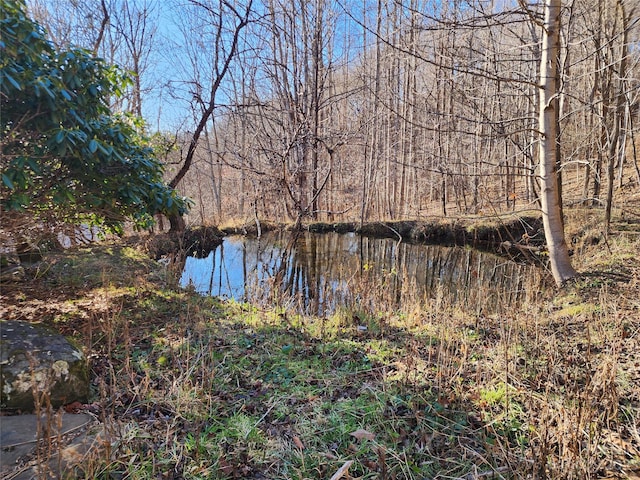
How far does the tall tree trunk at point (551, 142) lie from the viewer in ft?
10.6

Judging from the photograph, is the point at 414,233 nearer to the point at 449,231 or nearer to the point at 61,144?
the point at 449,231

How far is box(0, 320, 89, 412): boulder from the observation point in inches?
76.2

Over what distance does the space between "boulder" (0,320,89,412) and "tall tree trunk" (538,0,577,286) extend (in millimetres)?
4434

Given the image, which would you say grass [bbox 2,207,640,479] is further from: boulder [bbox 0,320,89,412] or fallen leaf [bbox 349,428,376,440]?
boulder [bbox 0,320,89,412]

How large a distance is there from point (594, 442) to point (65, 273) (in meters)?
5.54

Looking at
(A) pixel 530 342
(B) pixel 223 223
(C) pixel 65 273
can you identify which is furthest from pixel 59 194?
(B) pixel 223 223

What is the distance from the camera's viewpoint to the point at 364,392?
7.41 feet

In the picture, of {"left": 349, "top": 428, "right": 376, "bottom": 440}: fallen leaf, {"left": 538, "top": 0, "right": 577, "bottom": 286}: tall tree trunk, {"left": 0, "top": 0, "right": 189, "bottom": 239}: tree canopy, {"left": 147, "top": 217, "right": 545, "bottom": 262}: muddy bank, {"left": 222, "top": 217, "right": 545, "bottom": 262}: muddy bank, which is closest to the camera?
{"left": 349, "top": 428, "right": 376, "bottom": 440}: fallen leaf

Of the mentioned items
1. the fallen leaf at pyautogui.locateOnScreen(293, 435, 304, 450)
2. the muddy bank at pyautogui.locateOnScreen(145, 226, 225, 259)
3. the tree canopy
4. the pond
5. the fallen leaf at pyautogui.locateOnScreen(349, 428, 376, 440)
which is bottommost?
the fallen leaf at pyautogui.locateOnScreen(293, 435, 304, 450)

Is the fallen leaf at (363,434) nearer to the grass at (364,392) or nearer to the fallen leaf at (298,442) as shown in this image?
the grass at (364,392)

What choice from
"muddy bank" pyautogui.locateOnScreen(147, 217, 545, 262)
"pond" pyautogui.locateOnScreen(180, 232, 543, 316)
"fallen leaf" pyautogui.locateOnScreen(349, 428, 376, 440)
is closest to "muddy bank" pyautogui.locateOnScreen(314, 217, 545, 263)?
"muddy bank" pyautogui.locateOnScreen(147, 217, 545, 262)

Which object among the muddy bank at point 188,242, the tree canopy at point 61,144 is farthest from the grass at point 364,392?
the muddy bank at point 188,242

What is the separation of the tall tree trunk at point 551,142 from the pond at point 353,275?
1.37ft

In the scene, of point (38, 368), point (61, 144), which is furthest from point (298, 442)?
point (61, 144)
